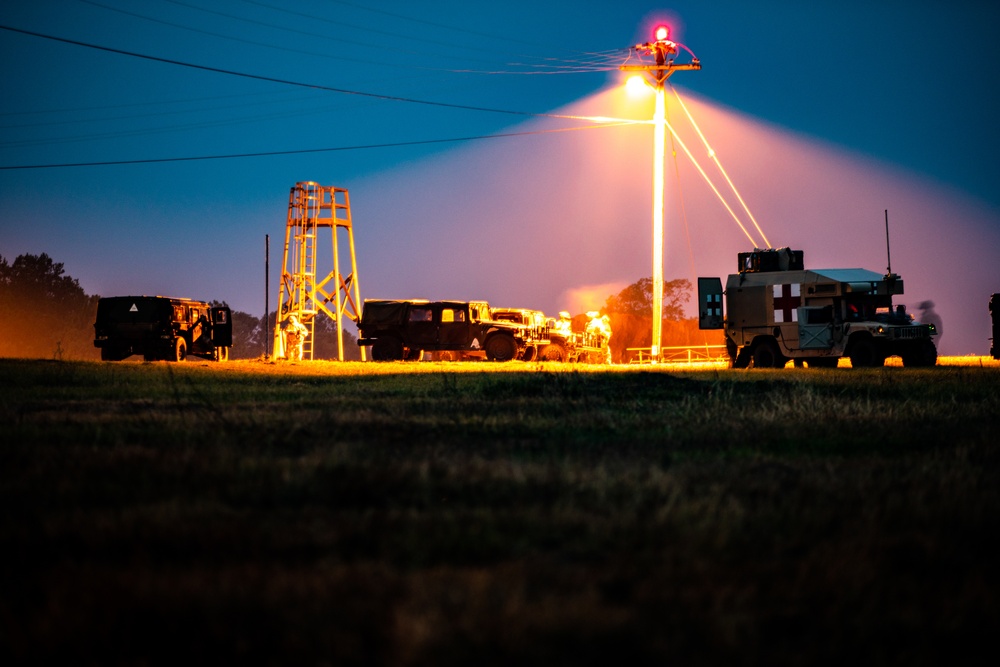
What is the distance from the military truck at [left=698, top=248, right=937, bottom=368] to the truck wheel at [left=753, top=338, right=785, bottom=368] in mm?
28

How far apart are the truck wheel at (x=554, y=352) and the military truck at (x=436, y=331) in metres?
1.31

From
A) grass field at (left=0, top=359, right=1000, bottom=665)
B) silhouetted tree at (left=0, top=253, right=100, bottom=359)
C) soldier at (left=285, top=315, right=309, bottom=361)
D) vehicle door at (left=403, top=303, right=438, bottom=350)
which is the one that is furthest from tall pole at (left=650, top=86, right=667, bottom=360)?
silhouetted tree at (left=0, top=253, right=100, bottom=359)

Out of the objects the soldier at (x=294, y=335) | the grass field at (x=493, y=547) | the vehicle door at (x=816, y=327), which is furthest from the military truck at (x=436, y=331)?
the grass field at (x=493, y=547)

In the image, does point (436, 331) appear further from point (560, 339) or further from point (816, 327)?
point (816, 327)

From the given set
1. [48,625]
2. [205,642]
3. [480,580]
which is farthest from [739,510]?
[48,625]

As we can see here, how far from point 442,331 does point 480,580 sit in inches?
1188

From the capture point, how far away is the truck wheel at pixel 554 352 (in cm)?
3500

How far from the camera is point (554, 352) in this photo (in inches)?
1396

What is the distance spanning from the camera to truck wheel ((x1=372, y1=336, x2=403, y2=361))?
33.6m

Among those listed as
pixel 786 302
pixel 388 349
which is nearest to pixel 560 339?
pixel 388 349

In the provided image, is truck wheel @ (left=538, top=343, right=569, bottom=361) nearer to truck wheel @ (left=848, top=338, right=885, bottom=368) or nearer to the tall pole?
the tall pole

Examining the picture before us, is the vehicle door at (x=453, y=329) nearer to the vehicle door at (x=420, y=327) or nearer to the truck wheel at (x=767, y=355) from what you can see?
the vehicle door at (x=420, y=327)

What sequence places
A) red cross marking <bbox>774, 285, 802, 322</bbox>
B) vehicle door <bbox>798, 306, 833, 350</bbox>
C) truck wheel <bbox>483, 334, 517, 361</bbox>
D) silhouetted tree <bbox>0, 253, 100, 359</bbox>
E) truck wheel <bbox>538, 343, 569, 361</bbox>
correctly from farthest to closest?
silhouetted tree <bbox>0, 253, 100, 359</bbox> → truck wheel <bbox>538, 343, 569, 361</bbox> → truck wheel <bbox>483, 334, 517, 361</bbox> → red cross marking <bbox>774, 285, 802, 322</bbox> → vehicle door <bbox>798, 306, 833, 350</bbox>

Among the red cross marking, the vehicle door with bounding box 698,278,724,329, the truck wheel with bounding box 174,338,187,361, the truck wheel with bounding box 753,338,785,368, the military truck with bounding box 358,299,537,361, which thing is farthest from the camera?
the military truck with bounding box 358,299,537,361
